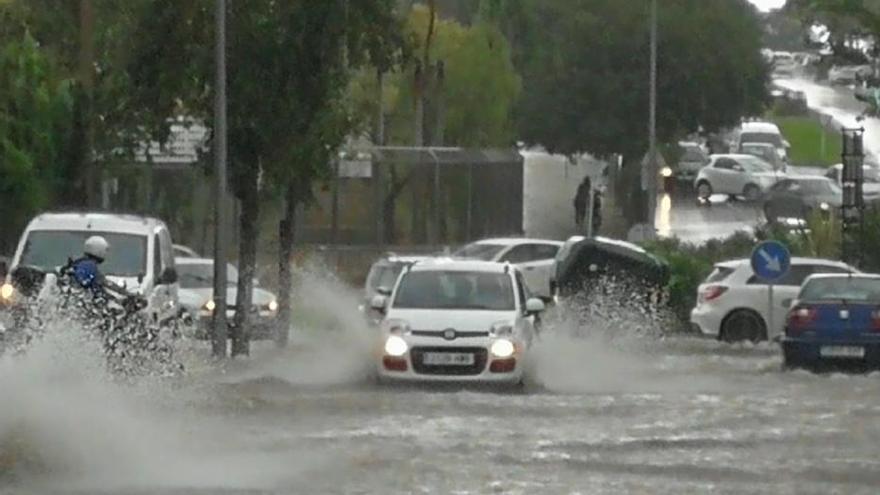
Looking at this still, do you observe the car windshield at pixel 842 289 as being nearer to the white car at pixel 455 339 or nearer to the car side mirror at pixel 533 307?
the car side mirror at pixel 533 307

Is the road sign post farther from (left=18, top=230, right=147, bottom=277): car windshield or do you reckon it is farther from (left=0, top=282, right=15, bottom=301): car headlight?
(left=0, top=282, right=15, bottom=301): car headlight

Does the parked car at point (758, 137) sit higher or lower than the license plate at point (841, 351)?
higher

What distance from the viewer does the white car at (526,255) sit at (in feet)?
149

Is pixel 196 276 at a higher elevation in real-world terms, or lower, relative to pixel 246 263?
lower

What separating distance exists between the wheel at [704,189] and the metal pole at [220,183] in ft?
156

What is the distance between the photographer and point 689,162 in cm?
8456

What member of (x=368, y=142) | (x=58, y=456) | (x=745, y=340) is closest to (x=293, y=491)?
(x=58, y=456)

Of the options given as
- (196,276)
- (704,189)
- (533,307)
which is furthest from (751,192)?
(533,307)

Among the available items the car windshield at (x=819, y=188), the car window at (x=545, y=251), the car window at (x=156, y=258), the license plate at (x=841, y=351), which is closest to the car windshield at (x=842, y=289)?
the license plate at (x=841, y=351)

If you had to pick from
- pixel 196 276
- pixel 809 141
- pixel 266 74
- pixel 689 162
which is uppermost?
pixel 266 74

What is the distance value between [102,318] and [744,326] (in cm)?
1787

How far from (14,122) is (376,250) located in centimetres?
1441

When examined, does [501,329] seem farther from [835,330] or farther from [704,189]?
[704,189]

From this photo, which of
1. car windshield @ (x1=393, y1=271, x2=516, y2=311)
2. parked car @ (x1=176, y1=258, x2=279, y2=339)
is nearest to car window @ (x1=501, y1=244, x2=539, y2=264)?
parked car @ (x1=176, y1=258, x2=279, y2=339)
